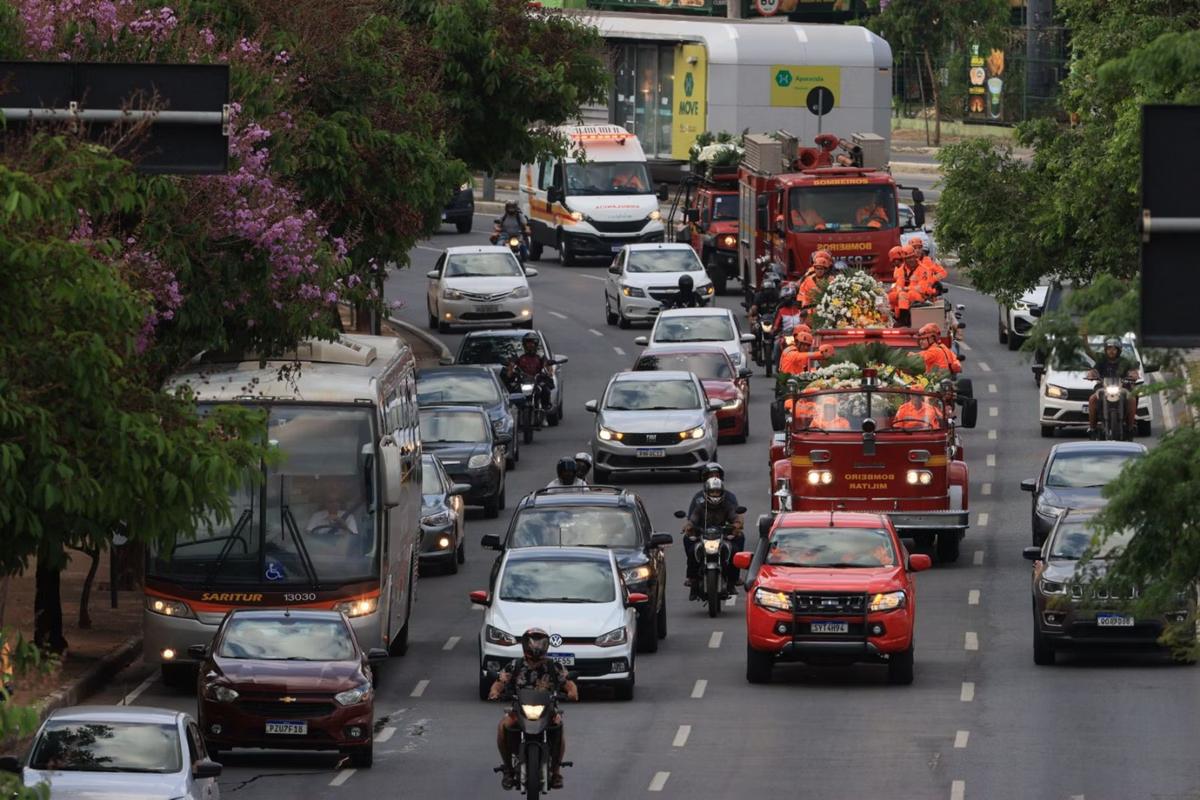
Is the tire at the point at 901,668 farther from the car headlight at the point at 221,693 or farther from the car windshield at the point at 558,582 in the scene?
the car headlight at the point at 221,693

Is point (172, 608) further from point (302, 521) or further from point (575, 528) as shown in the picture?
point (575, 528)

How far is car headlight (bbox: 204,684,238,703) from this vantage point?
22859 mm

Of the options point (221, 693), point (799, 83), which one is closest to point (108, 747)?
point (221, 693)

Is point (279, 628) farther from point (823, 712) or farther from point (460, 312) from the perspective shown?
point (460, 312)

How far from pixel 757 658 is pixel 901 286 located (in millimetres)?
13702

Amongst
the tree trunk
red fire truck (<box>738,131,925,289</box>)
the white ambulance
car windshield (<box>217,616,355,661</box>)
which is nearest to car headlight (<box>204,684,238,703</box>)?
car windshield (<box>217,616,355,661</box>)

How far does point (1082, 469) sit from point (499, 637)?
11.9 m

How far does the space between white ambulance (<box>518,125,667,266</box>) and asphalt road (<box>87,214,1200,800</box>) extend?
31464 millimetres

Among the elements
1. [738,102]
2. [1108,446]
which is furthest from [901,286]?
[738,102]

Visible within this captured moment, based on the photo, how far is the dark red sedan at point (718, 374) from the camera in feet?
147

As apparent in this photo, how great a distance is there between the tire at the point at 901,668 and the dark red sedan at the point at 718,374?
16.5 m

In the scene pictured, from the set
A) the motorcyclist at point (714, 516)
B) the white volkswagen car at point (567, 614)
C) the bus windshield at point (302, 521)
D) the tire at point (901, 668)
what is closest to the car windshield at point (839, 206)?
the motorcyclist at point (714, 516)

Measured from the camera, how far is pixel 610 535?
1169 inches

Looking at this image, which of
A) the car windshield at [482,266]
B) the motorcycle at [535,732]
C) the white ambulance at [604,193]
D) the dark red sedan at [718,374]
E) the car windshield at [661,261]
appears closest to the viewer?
the motorcycle at [535,732]
